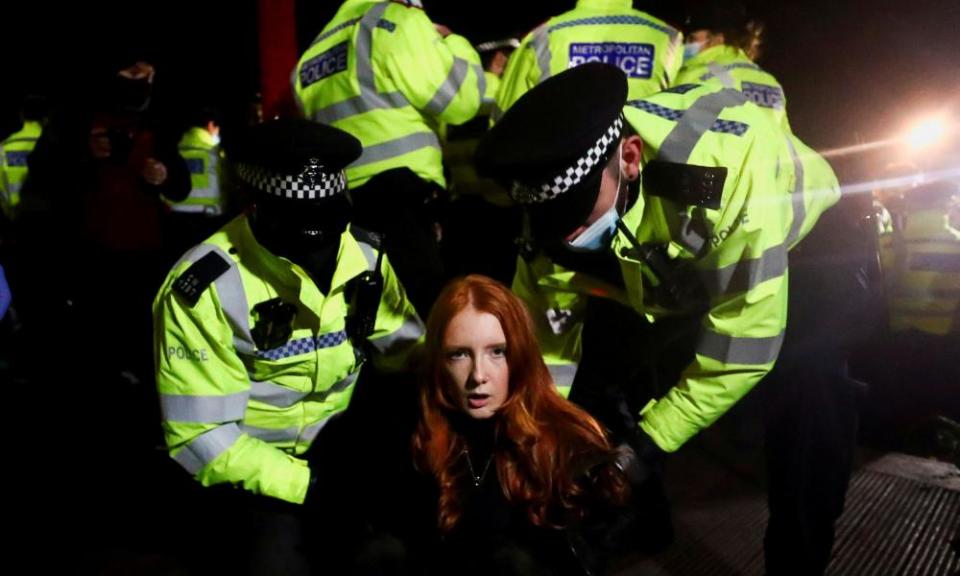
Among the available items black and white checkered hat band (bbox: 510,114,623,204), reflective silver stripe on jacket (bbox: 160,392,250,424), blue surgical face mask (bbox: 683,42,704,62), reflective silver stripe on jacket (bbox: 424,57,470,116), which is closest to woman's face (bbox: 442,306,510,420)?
black and white checkered hat band (bbox: 510,114,623,204)

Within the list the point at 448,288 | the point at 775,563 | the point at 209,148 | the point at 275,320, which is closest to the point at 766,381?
the point at 775,563

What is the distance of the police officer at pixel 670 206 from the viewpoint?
1540 mm

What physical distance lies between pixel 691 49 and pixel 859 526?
2.28 m

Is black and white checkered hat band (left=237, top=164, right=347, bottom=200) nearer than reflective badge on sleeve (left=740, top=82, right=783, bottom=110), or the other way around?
black and white checkered hat band (left=237, top=164, right=347, bottom=200)

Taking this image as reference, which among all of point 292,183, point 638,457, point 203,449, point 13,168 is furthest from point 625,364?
point 13,168

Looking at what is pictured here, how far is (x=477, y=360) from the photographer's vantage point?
179 centimetres

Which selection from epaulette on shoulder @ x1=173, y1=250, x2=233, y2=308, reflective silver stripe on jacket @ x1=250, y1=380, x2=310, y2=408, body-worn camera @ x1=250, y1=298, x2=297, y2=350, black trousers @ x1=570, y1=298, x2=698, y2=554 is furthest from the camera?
black trousers @ x1=570, y1=298, x2=698, y2=554

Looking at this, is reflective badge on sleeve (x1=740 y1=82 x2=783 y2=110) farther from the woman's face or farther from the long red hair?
the woman's face

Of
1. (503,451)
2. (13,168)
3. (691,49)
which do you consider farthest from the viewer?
(13,168)

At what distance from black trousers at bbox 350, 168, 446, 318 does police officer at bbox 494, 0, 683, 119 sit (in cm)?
69

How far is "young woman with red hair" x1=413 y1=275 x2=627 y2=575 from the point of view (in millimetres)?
1770

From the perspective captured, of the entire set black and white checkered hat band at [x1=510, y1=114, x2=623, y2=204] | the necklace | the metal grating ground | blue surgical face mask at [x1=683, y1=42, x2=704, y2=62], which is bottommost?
the metal grating ground

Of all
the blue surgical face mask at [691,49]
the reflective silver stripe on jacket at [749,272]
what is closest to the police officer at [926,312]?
the blue surgical face mask at [691,49]

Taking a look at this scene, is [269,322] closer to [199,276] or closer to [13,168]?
[199,276]
